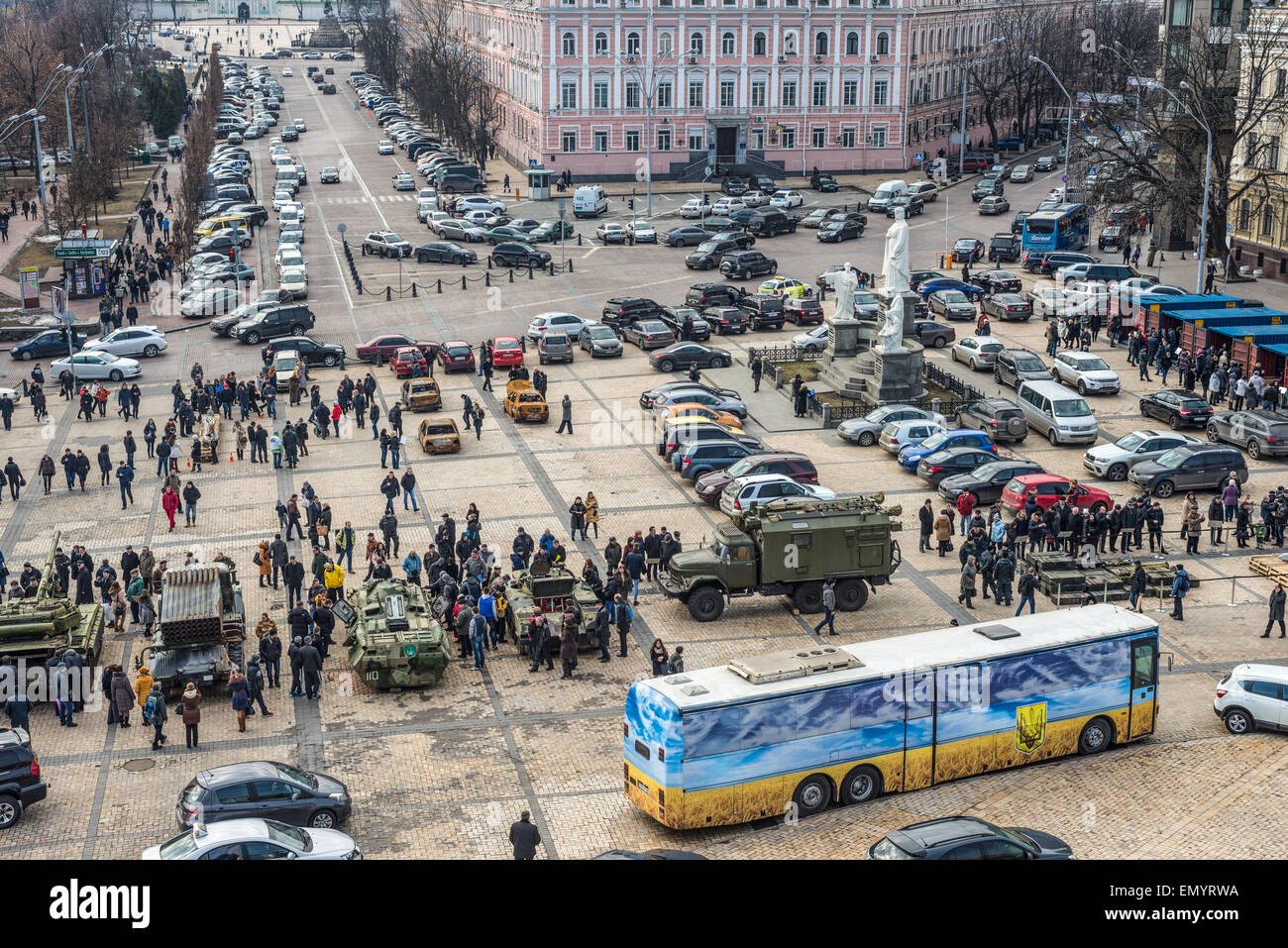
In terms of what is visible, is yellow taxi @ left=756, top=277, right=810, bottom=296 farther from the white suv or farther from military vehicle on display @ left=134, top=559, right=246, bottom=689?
the white suv

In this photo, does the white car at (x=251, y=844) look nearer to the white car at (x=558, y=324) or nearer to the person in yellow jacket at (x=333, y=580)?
the person in yellow jacket at (x=333, y=580)

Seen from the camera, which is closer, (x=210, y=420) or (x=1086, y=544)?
(x=1086, y=544)

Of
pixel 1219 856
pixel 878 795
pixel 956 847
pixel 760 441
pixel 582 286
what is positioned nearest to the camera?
pixel 956 847

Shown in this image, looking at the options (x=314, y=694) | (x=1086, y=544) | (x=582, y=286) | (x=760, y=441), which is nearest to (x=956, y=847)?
(x=314, y=694)

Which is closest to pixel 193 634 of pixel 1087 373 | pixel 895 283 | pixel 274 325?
pixel 895 283

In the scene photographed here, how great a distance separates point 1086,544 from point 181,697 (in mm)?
20666

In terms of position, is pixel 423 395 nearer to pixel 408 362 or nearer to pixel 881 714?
pixel 408 362

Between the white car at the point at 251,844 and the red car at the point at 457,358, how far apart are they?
118 feet

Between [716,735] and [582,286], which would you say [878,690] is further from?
[582,286]

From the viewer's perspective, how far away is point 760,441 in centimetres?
4650

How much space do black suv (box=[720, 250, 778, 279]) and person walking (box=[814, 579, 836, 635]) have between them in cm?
4090

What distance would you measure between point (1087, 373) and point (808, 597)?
23.0 metres

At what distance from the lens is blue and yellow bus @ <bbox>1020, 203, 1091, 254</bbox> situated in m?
75.2

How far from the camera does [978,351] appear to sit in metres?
54.8
